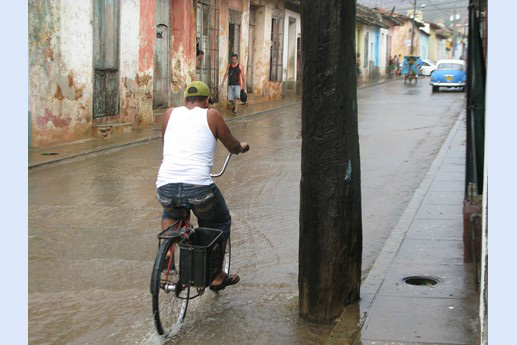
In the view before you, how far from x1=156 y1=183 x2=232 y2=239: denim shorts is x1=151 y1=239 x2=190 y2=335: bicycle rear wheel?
287 millimetres

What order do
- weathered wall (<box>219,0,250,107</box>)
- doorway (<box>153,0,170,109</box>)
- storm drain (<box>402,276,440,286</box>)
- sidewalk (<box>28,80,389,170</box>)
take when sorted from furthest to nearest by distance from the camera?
weathered wall (<box>219,0,250,107</box>)
doorway (<box>153,0,170,109</box>)
sidewalk (<box>28,80,389,170</box>)
storm drain (<box>402,276,440,286</box>)

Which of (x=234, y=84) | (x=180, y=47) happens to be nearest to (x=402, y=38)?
(x=234, y=84)

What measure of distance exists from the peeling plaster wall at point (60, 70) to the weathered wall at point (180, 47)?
476cm

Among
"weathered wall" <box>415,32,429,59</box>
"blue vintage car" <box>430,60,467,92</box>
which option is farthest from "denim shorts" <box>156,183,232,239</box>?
"weathered wall" <box>415,32,429,59</box>

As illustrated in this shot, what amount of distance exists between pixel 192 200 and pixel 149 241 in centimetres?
248

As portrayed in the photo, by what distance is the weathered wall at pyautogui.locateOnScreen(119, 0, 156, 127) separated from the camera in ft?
55.6

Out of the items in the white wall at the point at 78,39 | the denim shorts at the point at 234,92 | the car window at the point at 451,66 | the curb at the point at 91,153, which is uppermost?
the car window at the point at 451,66

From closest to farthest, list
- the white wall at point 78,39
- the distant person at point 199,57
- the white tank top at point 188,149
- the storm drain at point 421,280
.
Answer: the white tank top at point 188,149 < the storm drain at point 421,280 < the white wall at point 78,39 < the distant person at point 199,57

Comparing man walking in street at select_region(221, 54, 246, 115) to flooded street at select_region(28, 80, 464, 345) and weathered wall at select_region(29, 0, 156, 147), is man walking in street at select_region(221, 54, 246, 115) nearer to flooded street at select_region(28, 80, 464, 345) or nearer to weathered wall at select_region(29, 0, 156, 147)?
weathered wall at select_region(29, 0, 156, 147)

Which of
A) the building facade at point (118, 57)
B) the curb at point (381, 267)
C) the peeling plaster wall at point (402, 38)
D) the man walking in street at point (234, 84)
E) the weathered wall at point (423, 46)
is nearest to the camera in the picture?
the curb at point (381, 267)

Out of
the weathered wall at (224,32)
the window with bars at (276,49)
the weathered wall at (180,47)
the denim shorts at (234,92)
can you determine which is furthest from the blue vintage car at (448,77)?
the weathered wall at (180,47)

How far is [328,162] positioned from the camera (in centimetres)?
503

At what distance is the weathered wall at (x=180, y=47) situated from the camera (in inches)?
789

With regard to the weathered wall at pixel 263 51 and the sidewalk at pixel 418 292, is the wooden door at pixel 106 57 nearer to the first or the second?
the sidewalk at pixel 418 292
